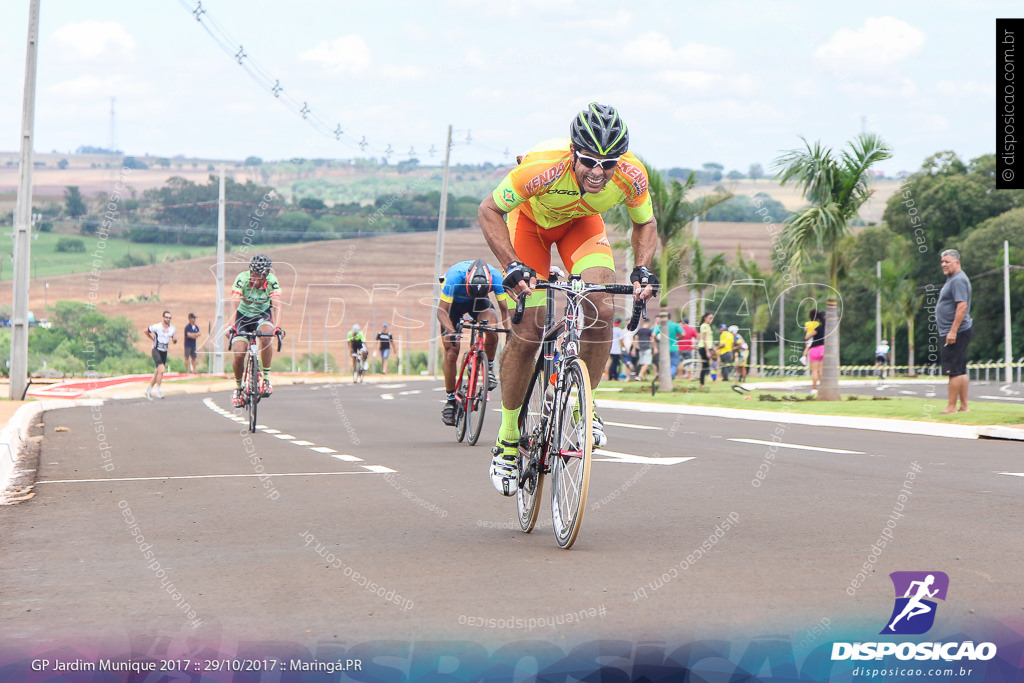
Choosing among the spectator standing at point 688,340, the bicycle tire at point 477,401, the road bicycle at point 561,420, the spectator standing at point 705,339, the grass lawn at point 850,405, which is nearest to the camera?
the road bicycle at point 561,420

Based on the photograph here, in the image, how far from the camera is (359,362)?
1613 inches

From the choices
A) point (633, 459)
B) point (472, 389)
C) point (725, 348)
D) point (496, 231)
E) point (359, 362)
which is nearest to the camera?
point (496, 231)

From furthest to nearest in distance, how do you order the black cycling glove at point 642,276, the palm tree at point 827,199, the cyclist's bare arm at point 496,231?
the palm tree at point 827,199 < the cyclist's bare arm at point 496,231 < the black cycling glove at point 642,276

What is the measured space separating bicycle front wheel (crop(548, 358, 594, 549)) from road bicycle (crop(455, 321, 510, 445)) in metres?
6.34

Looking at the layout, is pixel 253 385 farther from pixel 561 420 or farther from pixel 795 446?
pixel 561 420

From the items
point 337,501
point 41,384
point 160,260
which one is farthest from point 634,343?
point 160,260

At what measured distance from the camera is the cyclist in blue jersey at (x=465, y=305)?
1306 centimetres

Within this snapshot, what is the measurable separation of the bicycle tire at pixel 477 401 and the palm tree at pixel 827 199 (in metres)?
11.3

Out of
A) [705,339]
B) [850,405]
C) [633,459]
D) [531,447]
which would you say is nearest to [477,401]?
[633,459]

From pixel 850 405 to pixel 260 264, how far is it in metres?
10.3

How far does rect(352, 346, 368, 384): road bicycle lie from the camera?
40750 millimetres

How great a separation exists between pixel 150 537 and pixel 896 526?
407 cm

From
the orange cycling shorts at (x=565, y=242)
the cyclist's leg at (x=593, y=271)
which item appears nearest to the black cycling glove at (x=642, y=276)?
the cyclist's leg at (x=593, y=271)

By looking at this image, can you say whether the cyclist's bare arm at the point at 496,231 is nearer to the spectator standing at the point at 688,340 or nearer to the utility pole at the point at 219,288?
the spectator standing at the point at 688,340
